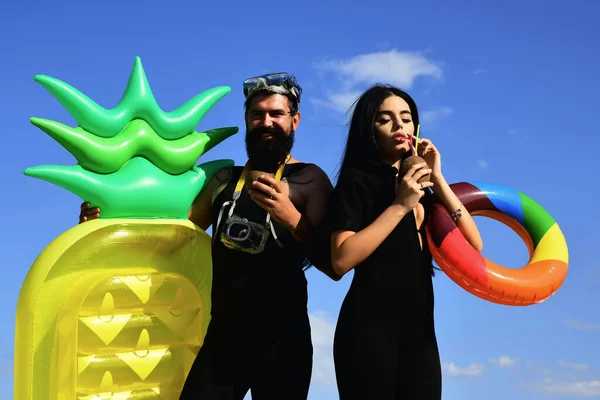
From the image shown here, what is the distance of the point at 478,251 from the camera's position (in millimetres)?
3477

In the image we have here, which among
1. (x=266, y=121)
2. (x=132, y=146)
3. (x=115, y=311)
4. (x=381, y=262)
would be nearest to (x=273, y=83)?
(x=266, y=121)

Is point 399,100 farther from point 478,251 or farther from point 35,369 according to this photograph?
point 35,369

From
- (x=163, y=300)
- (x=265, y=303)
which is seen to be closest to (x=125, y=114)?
(x=163, y=300)

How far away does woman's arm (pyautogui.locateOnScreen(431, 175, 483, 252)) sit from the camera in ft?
10.7

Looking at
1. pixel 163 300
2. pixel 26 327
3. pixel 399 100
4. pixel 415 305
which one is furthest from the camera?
pixel 163 300

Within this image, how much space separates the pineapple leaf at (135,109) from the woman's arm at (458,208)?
1398mm

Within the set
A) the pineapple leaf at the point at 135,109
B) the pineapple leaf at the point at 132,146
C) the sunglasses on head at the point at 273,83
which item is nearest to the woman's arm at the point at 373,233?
the sunglasses on head at the point at 273,83

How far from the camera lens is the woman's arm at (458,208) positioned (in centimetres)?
326

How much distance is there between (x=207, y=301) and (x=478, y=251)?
150cm

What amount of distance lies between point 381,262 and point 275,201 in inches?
23.6

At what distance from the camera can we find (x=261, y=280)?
10.5 ft

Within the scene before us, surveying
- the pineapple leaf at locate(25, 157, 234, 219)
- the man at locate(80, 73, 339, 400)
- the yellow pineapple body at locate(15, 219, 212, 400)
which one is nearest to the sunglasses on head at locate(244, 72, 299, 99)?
the man at locate(80, 73, 339, 400)

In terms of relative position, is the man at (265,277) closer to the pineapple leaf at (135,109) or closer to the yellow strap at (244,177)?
the yellow strap at (244,177)

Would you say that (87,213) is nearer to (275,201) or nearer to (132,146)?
(132,146)
